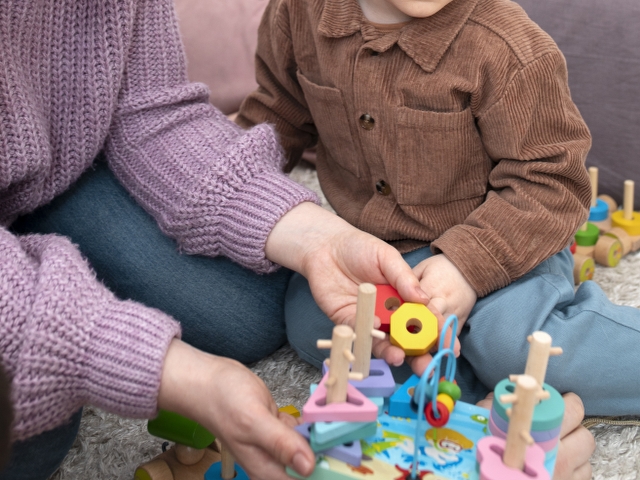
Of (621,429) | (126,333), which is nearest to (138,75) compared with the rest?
(126,333)

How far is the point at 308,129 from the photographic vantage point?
43.2 inches

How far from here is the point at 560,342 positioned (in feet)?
2.61

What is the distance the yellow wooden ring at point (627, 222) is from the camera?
1.19 m

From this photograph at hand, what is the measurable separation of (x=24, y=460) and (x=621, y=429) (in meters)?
0.66

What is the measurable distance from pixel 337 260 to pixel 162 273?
0.81 ft

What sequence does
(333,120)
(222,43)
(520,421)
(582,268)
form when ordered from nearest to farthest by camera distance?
(520,421) < (333,120) < (582,268) < (222,43)

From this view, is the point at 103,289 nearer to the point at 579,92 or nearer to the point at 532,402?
the point at 532,402

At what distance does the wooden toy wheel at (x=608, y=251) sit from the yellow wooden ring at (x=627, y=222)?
0.16 ft

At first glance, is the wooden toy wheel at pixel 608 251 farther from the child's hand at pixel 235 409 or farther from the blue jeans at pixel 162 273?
the child's hand at pixel 235 409

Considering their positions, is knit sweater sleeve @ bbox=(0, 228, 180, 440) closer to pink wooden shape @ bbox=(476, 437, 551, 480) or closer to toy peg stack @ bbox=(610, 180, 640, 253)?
pink wooden shape @ bbox=(476, 437, 551, 480)

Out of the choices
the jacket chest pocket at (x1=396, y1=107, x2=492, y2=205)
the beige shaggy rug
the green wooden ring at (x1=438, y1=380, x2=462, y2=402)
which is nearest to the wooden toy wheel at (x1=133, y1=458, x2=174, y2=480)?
the beige shaggy rug

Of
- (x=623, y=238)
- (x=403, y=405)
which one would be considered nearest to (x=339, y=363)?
(x=403, y=405)

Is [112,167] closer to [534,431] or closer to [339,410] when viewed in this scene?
[339,410]


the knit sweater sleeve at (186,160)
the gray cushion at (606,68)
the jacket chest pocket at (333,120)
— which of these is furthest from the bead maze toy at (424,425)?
the gray cushion at (606,68)
